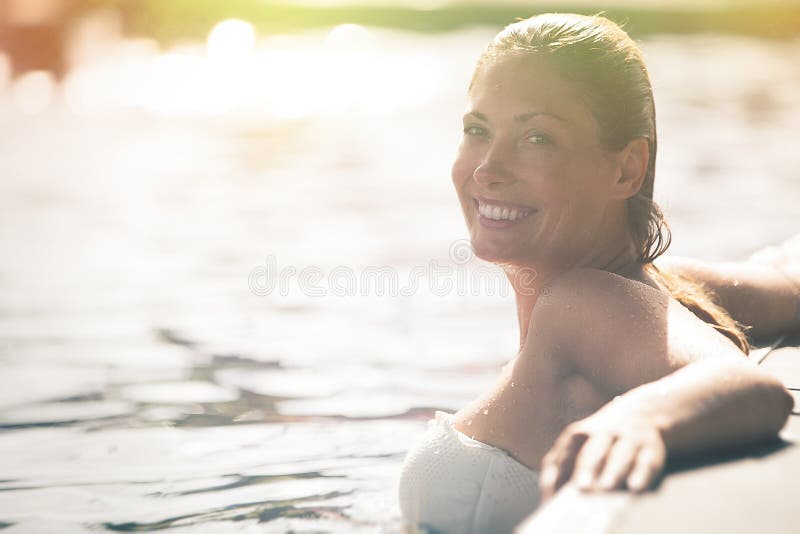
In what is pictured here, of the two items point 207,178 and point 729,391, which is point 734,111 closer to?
point 207,178

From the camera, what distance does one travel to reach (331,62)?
672 inches

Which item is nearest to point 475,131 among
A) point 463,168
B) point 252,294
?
point 463,168

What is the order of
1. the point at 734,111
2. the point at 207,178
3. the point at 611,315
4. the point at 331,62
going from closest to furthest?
the point at 611,315
the point at 207,178
the point at 734,111
the point at 331,62

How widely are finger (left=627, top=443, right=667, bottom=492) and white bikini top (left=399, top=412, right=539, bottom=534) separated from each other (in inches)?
20.9

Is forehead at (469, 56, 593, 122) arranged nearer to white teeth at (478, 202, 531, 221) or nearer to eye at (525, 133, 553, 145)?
eye at (525, 133, 553, 145)

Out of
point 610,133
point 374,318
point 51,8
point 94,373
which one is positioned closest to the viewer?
point 610,133

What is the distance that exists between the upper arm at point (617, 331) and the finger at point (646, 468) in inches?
10.8

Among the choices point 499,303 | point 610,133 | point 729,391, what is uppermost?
point 610,133

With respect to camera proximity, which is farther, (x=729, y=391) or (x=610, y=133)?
(x=610, y=133)

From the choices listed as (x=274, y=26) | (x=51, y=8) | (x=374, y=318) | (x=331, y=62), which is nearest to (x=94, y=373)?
(x=374, y=318)

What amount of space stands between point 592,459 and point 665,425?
164 millimetres

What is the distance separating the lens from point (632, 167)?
103 inches

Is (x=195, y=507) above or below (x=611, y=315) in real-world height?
below

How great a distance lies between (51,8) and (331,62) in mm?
4163
